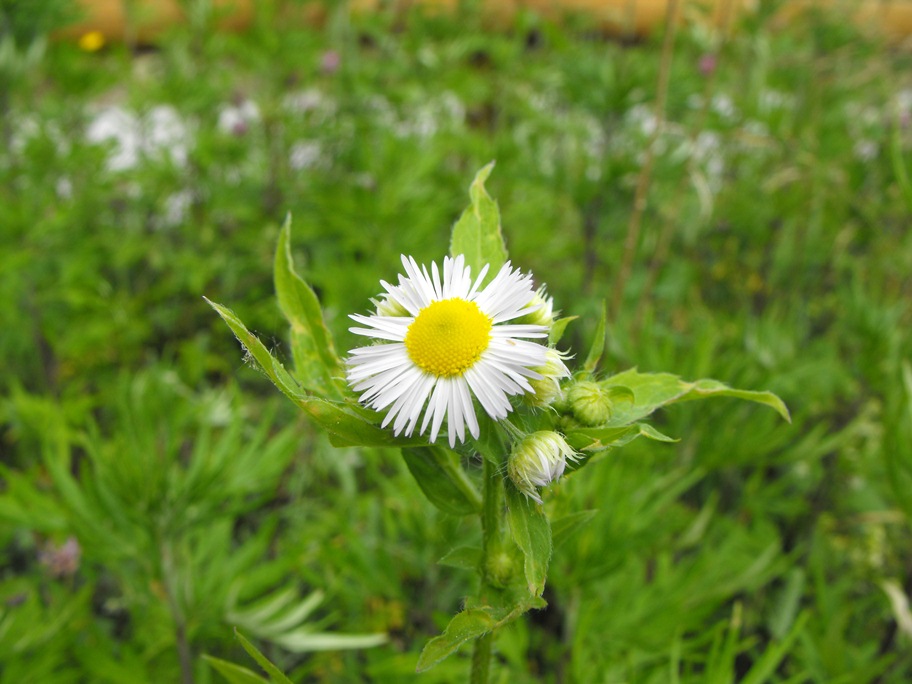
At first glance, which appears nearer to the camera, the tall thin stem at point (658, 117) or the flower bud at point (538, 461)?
the flower bud at point (538, 461)

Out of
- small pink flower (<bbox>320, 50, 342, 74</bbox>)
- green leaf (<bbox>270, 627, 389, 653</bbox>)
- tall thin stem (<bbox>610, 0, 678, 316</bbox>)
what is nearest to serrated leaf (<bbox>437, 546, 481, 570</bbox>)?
green leaf (<bbox>270, 627, 389, 653</bbox>)

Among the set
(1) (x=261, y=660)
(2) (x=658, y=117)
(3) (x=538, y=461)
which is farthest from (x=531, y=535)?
(2) (x=658, y=117)

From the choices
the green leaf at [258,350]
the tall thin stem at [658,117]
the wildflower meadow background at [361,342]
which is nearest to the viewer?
the green leaf at [258,350]

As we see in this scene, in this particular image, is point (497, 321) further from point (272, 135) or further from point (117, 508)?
point (272, 135)

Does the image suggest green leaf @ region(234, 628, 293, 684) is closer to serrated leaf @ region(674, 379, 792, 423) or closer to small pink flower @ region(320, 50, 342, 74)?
serrated leaf @ region(674, 379, 792, 423)

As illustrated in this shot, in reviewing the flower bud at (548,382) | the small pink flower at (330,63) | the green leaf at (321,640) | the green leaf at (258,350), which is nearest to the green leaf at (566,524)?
the flower bud at (548,382)

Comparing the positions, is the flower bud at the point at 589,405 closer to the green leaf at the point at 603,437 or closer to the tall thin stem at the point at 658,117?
the green leaf at the point at 603,437
